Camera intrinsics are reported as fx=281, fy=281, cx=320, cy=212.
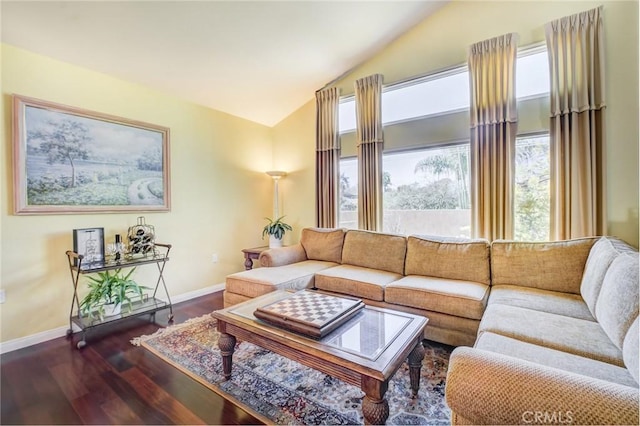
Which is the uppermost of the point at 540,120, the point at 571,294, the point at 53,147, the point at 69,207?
the point at 540,120

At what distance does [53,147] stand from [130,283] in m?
1.36

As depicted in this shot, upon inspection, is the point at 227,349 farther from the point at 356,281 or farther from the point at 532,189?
the point at 532,189

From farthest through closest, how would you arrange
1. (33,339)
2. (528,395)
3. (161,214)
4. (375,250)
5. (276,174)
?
(276,174), (161,214), (375,250), (33,339), (528,395)

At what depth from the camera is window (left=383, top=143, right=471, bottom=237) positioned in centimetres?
302

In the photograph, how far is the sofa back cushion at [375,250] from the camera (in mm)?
2931

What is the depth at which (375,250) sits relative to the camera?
120 inches

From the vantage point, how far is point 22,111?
2273 millimetres

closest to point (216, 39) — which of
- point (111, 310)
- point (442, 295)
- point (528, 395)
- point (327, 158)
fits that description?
point (327, 158)

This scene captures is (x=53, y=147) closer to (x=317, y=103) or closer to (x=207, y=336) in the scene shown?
(x=207, y=336)

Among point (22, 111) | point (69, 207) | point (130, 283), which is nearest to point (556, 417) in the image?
point (130, 283)

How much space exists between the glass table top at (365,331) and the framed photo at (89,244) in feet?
5.39

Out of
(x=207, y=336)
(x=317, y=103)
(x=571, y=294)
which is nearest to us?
(x=571, y=294)

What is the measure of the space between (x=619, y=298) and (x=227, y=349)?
82.5 inches

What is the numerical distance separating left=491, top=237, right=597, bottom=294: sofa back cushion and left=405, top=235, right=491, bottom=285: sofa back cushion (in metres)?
0.09
